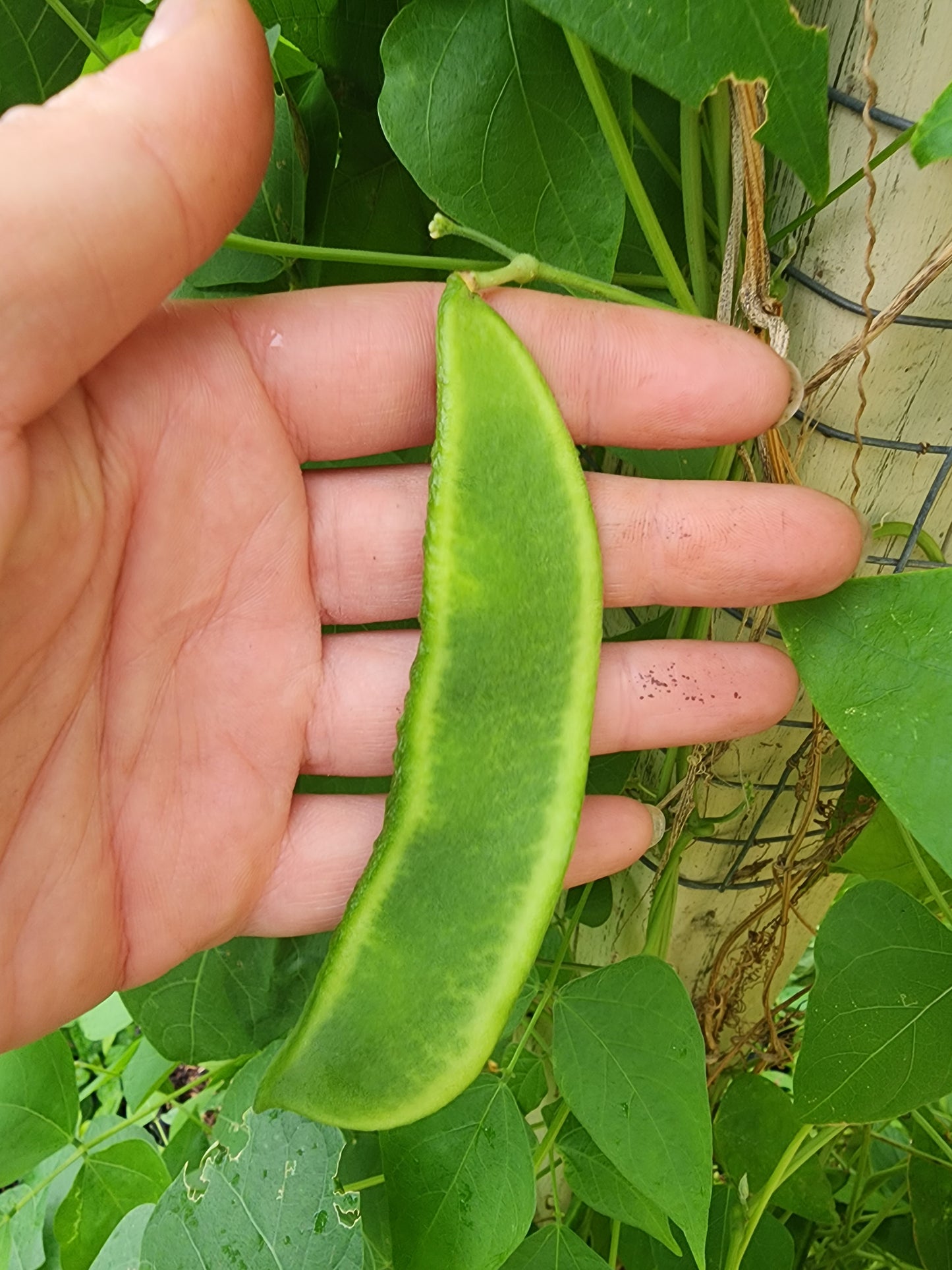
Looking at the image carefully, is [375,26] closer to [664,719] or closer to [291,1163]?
[664,719]

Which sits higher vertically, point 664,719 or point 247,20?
point 247,20

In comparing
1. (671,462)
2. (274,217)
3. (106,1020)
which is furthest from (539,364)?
(106,1020)

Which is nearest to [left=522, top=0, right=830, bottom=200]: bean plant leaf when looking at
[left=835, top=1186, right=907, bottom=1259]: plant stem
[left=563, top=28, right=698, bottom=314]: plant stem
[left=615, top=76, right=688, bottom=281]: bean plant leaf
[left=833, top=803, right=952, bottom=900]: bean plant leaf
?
[left=563, top=28, right=698, bottom=314]: plant stem

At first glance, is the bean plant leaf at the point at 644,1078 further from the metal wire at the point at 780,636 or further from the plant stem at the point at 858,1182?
the plant stem at the point at 858,1182

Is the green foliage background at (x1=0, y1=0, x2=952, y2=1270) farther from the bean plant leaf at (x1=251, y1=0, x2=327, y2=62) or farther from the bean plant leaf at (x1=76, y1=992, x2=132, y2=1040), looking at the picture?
the bean plant leaf at (x1=76, y1=992, x2=132, y2=1040)

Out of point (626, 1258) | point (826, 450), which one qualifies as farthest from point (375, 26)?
point (626, 1258)

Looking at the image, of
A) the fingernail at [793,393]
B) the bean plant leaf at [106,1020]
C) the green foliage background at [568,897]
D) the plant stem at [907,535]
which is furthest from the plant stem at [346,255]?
the bean plant leaf at [106,1020]

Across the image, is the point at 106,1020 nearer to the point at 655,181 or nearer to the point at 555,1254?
the point at 555,1254
